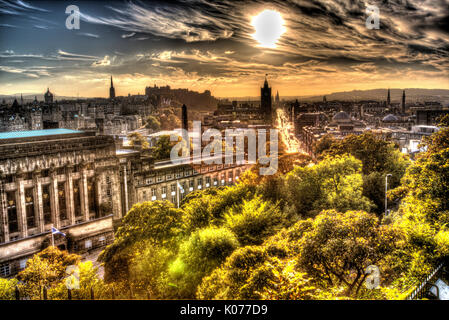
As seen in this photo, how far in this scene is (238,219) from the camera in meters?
9.88

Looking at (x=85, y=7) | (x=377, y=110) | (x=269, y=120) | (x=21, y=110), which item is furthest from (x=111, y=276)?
(x=377, y=110)

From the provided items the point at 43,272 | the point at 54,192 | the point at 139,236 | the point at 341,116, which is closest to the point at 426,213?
the point at 139,236

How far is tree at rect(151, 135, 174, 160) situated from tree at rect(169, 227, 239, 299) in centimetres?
1643

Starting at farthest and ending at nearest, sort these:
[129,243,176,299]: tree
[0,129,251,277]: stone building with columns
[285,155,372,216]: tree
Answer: [0,129,251,277]: stone building with columns
[285,155,372,216]: tree
[129,243,176,299]: tree

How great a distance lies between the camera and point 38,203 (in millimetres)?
14500

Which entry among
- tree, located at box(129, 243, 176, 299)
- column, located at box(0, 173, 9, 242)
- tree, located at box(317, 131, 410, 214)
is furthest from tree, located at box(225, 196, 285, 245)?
column, located at box(0, 173, 9, 242)

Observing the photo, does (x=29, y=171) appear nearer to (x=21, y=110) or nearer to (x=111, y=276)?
(x=21, y=110)

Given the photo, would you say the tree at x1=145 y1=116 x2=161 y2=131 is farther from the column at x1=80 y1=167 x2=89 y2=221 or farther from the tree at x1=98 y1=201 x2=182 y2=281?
the tree at x1=98 y1=201 x2=182 y2=281

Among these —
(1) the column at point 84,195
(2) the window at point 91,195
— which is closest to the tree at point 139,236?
(1) the column at point 84,195

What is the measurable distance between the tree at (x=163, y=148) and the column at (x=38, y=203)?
1015 cm

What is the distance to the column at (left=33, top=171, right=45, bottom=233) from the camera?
14.5 m

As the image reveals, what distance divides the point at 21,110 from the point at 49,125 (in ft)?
5.23

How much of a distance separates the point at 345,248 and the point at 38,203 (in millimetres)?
13349

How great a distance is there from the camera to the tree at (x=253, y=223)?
9.57 metres
